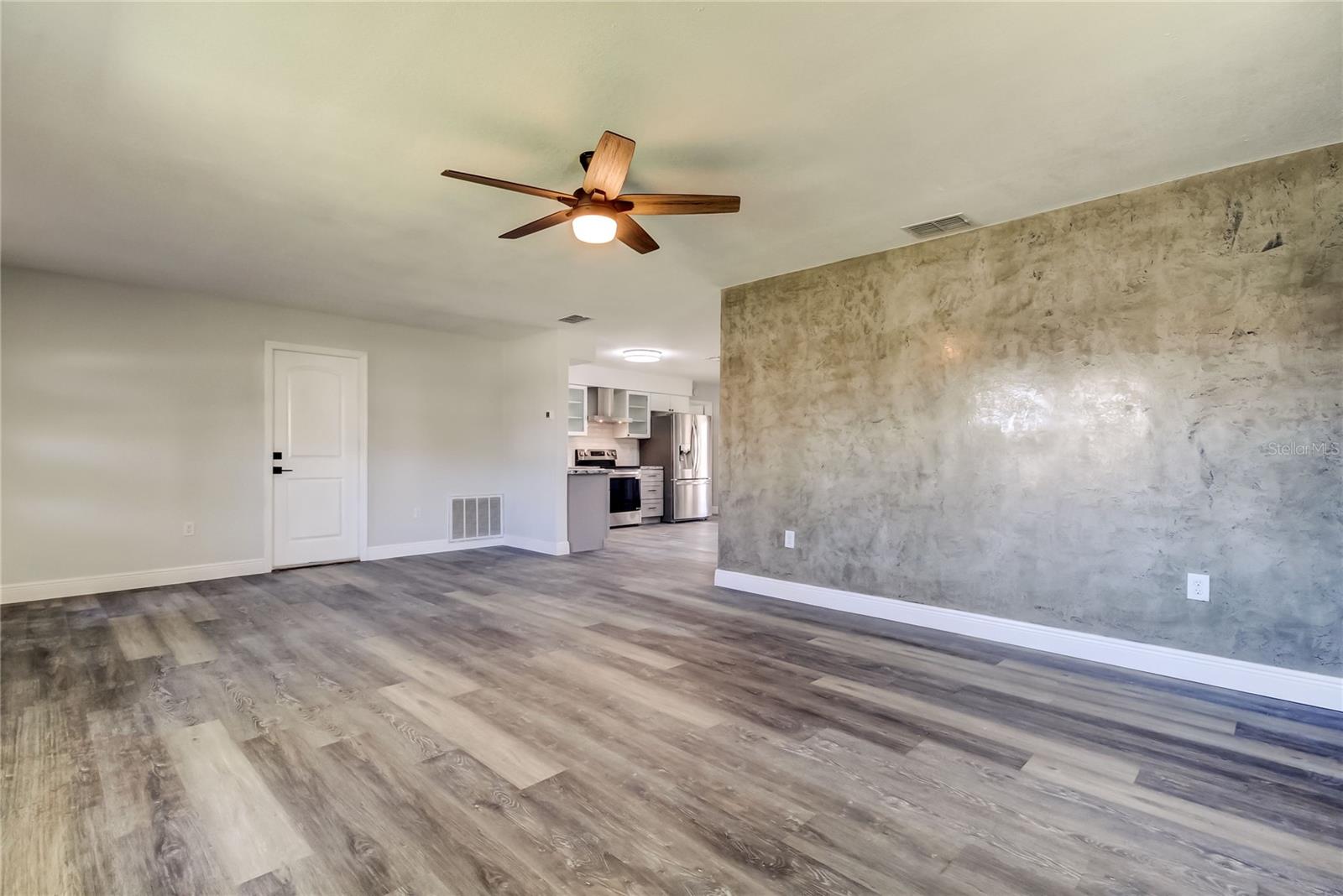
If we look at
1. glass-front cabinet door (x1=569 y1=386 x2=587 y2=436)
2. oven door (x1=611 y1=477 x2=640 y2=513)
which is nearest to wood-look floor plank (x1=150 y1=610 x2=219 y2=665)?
glass-front cabinet door (x1=569 y1=386 x2=587 y2=436)

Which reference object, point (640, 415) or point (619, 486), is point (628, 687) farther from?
point (640, 415)

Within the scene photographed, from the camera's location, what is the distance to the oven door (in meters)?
8.88

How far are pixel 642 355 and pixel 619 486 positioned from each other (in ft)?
6.96

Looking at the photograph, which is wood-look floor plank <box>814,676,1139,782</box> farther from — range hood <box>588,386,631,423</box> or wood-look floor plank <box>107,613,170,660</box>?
range hood <box>588,386,631,423</box>

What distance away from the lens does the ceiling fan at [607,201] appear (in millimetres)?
2322

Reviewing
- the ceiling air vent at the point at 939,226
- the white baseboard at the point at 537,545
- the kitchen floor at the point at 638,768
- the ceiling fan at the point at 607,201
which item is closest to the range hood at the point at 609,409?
the white baseboard at the point at 537,545

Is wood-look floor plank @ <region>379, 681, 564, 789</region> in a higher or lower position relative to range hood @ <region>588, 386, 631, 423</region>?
lower

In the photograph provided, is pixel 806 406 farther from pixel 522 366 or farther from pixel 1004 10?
pixel 522 366

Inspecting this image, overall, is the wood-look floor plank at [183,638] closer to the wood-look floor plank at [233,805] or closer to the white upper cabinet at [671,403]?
the wood-look floor plank at [233,805]

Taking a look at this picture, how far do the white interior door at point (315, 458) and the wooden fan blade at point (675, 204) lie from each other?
4611mm

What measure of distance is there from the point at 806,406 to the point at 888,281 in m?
1.04

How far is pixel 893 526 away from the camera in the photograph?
3.98 metres

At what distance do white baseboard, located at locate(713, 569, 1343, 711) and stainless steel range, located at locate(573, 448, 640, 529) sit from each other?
4.66m

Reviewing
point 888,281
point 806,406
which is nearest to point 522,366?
point 806,406
